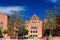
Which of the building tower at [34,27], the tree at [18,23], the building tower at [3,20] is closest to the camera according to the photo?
the tree at [18,23]

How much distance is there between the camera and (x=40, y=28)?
2870 centimetres

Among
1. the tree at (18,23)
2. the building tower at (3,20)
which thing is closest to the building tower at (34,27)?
the building tower at (3,20)

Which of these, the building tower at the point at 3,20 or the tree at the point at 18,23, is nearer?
the tree at the point at 18,23

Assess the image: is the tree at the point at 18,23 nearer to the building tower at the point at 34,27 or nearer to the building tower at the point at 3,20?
the building tower at the point at 3,20

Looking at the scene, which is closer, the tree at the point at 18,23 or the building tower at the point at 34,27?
the tree at the point at 18,23

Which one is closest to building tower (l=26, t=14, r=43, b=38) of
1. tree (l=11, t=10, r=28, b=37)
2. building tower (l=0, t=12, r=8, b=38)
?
building tower (l=0, t=12, r=8, b=38)

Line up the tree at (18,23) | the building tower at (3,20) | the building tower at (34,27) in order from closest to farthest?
the tree at (18,23) < the building tower at (3,20) < the building tower at (34,27)

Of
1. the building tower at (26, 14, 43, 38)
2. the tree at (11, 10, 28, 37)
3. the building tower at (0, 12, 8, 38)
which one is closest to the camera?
the tree at (11, 10, 28, 37)

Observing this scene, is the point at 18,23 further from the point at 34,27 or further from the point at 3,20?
the point at 34,27

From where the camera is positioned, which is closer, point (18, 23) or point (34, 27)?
point (18, 23)

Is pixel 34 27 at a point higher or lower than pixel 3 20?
lower

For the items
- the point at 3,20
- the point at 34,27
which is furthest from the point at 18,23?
the point at 34,27

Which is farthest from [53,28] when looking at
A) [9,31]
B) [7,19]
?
[7,19]

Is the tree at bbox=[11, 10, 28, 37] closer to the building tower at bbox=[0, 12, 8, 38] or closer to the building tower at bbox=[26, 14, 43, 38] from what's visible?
the building tower at bbox=[0, 12, 8, 38]
